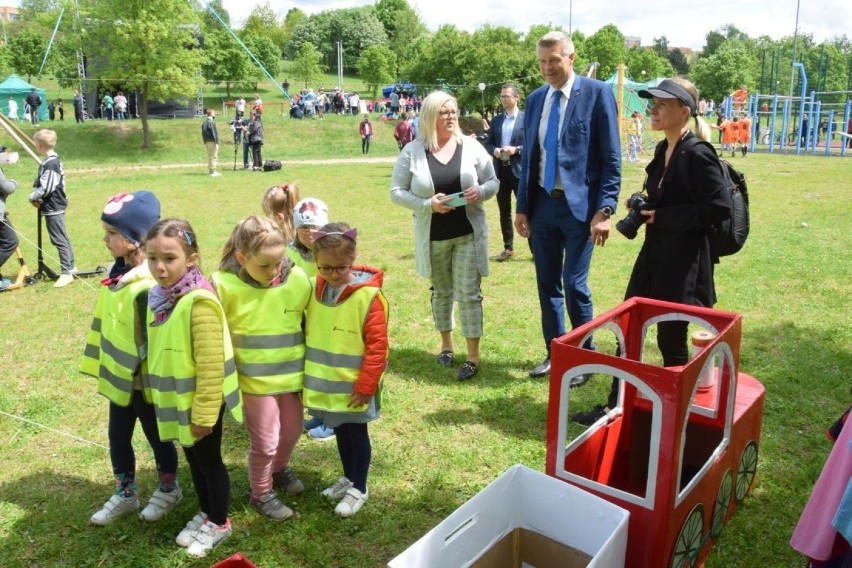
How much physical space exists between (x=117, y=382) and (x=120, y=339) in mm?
204

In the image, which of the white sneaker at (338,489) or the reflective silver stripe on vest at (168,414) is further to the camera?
the white sneaker at (338,489)

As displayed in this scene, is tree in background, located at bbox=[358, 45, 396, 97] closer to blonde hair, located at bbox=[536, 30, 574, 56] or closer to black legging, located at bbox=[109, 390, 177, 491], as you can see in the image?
blonde hair, located at bbox=[536, 30, 574, 56]

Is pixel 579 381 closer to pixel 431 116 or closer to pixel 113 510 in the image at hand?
pixel 431 116

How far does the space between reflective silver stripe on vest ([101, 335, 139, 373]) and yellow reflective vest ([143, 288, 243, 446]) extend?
0.10 m

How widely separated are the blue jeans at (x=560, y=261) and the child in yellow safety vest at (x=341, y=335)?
1.65 m

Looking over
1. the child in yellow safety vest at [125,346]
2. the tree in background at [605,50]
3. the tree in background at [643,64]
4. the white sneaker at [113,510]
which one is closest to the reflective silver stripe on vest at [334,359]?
the child in yellow safety vest at [125,346]

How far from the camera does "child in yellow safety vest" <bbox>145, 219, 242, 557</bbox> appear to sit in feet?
8.85

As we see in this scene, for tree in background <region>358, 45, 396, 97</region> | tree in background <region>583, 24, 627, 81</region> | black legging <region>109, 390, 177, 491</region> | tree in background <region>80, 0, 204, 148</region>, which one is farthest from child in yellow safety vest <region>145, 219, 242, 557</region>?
tree in background <region>583, 24, 627, 81</region>

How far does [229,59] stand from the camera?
50.5 meters

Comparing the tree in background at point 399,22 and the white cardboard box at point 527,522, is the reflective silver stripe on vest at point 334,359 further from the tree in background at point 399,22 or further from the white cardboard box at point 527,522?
the tree in background at point 399,22

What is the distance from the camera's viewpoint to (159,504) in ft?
10.6

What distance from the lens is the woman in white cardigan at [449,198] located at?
4.44m

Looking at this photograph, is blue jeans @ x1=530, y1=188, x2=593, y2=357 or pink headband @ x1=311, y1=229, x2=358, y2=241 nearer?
pink headband @ x1=311, y1=229, x2=358, y2=241

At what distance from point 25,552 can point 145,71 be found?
26659 mm
